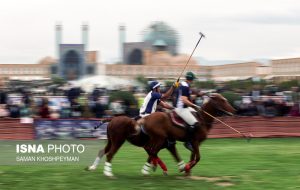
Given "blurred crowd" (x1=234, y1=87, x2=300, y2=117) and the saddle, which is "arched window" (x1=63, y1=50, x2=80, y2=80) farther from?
the saddle

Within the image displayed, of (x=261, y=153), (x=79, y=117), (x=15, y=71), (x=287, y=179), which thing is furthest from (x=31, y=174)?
(x=15, y=71)

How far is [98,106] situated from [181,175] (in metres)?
11.4

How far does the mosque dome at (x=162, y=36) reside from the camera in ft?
576

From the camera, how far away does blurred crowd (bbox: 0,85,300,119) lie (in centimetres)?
2331

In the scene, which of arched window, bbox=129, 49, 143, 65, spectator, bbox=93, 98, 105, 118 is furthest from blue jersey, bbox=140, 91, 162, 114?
arched window, bbox=129, 49, 143, 65

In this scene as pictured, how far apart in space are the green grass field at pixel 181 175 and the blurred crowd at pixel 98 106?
6.09m

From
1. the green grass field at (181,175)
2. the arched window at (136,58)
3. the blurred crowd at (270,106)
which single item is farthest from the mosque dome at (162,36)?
the green grass field at (181,175)

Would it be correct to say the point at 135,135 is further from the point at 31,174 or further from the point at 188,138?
the point at 31,174

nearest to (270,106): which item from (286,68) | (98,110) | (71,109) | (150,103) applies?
(98,110)

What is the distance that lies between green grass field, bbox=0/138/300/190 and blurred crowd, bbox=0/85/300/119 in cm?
609

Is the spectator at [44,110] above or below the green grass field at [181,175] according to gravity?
below

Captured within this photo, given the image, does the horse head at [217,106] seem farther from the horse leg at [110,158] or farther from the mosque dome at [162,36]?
the mosque dome at [162,36]

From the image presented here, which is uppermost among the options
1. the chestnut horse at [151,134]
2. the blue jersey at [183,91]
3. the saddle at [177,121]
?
the blue jersey at [183,91]

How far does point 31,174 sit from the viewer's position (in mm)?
12656
